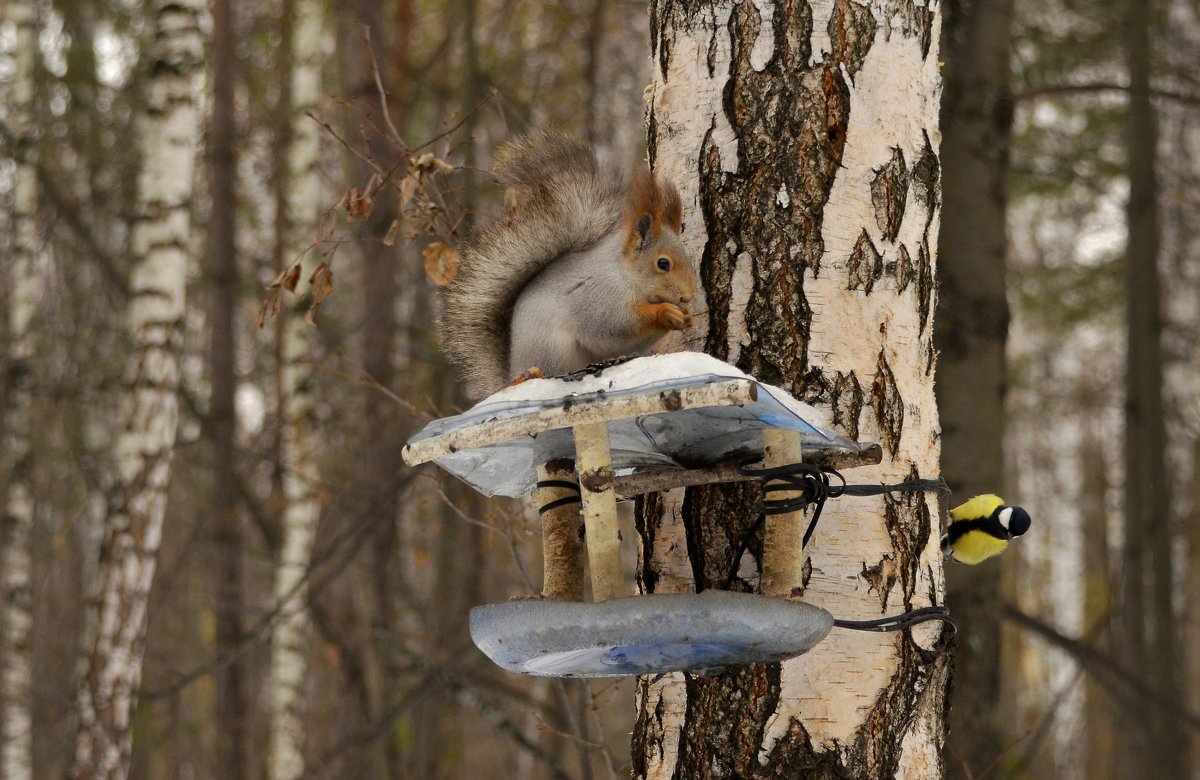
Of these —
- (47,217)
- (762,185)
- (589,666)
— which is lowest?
(589,666)

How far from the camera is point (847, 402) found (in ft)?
6.31

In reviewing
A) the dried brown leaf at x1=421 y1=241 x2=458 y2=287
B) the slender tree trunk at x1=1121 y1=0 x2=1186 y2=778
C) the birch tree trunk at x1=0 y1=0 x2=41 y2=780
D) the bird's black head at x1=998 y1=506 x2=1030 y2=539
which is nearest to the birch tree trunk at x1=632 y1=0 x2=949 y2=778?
→ the bird's black head at x1=998 y1=506 x2=1030 y2=539

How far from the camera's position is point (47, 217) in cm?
810

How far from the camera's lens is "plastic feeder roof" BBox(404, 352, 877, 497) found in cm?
158

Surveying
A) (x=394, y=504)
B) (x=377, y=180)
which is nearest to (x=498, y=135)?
(x=394, y=504)

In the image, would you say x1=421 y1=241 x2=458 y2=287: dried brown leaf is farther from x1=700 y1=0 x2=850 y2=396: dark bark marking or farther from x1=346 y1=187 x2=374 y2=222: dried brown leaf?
x1=700 y1=0 x2=850 y2=396: dark bark marking

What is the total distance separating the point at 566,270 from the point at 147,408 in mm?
4068

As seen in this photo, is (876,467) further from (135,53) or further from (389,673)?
(135,53)

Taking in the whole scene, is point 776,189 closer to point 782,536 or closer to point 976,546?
point 782,536

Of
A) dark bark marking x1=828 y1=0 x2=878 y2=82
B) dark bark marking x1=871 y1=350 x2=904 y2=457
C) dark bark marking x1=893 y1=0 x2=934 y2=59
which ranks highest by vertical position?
dark bark marking x1=893 y1=0 x2=934 y2=59

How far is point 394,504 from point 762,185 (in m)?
3.05

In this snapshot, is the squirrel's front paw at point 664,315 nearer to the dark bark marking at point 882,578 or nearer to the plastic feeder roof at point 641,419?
the plastic feeder roof at point 641,419

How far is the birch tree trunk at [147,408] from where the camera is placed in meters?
5.30

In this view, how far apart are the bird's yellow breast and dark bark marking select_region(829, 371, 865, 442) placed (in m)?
0.43
